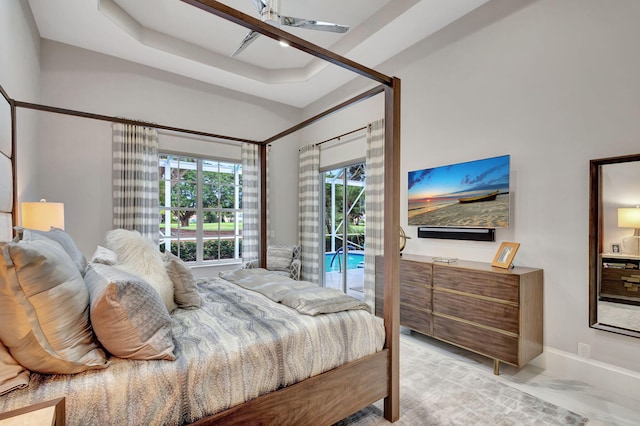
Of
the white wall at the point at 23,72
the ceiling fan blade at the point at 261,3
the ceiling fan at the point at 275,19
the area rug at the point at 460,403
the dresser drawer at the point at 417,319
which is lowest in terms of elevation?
the area rug at the point at 460,403

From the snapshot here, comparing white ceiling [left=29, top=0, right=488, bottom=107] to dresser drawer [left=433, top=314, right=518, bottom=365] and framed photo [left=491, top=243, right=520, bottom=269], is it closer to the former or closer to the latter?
framed photo [left=491, top=243, right=520, bottom=269]

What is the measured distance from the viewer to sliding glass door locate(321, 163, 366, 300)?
4.47 meters

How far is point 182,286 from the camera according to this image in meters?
1.92

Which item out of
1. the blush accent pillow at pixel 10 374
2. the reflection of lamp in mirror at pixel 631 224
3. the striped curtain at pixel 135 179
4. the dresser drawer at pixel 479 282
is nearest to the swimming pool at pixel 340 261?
the dresser drawer at pixel 479 282

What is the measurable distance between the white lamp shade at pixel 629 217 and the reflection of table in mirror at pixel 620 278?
0.68 feet

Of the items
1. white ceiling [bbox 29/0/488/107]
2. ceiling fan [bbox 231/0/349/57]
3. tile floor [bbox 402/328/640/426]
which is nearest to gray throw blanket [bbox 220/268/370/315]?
tile floor [bbox 402/328/640/426]

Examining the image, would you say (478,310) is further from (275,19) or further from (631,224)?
(275,19)

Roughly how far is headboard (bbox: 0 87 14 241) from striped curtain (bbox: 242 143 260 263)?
102 inches

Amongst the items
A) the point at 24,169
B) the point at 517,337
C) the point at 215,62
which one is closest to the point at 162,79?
the point at 215,62

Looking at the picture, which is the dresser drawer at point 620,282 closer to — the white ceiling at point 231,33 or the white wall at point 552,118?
the white wall at point 552,118

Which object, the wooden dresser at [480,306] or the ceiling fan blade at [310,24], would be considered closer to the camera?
the wooden dresser at [480,306]

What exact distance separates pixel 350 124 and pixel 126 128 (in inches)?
109

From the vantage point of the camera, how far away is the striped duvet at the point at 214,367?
103 centimetres

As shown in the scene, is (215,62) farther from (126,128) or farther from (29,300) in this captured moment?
(29,300)
